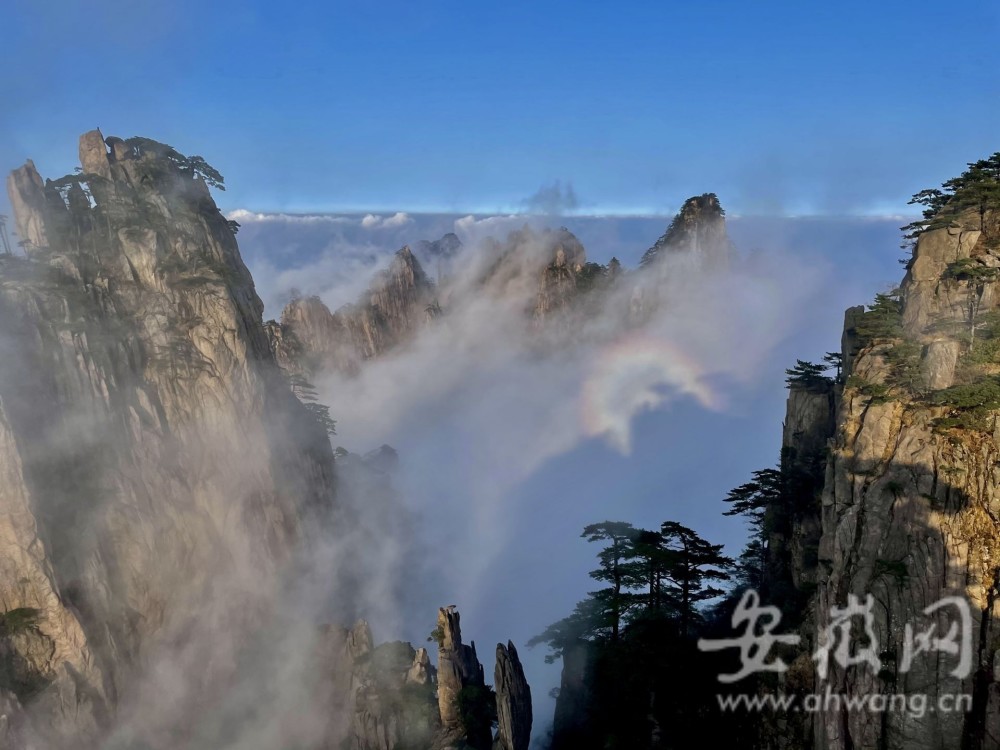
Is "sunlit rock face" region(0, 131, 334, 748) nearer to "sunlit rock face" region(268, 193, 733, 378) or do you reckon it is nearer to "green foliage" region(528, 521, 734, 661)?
"green foliage" region(528, 521, 734, 661)

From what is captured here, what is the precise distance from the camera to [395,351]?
125m

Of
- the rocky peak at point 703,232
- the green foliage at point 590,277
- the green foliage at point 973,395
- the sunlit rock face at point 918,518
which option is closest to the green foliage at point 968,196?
the sunlit rock face at point 918,518

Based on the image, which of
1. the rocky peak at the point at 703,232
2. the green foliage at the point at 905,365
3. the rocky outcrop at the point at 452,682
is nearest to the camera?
the green foliage at the point at 905,365

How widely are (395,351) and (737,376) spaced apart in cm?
6757

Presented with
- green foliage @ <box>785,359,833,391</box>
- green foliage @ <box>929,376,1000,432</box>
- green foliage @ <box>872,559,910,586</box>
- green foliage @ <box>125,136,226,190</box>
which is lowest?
green foliage @ <box>872,559,910,586</box>

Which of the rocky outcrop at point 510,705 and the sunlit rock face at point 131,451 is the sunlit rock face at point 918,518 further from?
the sunlit rock face at point 131,451

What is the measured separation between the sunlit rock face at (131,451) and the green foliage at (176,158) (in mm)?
228

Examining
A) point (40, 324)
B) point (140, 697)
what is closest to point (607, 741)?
point (140, 697)

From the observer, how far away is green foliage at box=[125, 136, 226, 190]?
55.8 m

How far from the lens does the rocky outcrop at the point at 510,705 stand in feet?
120

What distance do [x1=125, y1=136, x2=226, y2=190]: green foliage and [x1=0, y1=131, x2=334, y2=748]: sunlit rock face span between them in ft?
0.75

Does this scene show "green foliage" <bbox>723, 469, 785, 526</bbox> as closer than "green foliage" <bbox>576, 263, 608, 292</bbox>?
Yes

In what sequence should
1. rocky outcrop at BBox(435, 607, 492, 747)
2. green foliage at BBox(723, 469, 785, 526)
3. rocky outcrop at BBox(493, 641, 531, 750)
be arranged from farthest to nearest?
rocky outcrop at BBox(435, 607, 492, 747)
green foliage at BBox(723, 469, 785, 526)
rocky outcrop at BBox(493, 641, 531, 750)

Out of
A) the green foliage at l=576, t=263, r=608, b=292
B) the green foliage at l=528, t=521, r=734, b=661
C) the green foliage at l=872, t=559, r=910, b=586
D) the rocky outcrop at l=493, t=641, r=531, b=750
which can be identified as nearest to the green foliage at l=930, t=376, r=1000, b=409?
the green foliage at l=872, t=559, r=910, b=586
